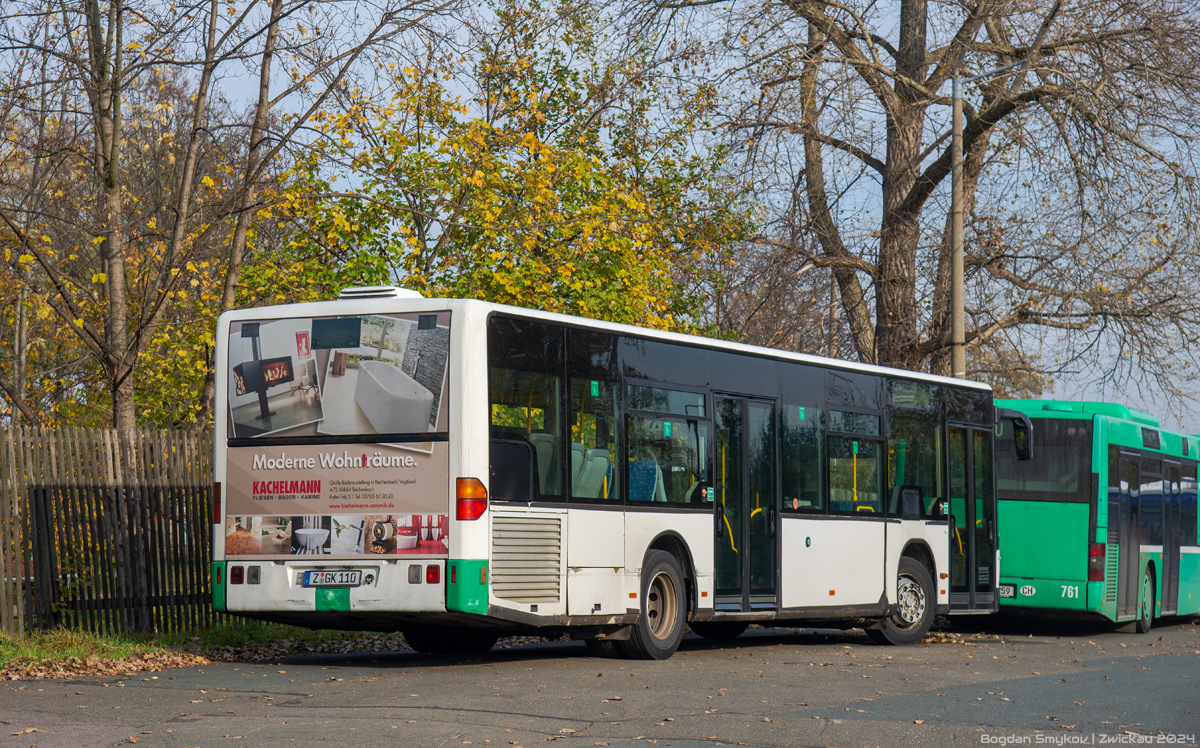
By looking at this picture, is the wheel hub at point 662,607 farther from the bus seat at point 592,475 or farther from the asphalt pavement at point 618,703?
the bus seat at point 592,475

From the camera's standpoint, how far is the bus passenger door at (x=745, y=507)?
13914 mm

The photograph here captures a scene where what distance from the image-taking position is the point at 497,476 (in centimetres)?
1133

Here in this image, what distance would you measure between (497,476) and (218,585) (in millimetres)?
2605

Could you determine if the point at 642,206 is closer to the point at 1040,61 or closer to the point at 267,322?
the point at 1040,61

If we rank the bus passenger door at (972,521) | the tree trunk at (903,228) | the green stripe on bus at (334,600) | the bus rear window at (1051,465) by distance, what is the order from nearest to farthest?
1. the green stripe on bus at (334,600)
2. the bus passenger door at (972,521)
3. the bus rear window at (1051,465)
4. the tree trunk at (903,228)

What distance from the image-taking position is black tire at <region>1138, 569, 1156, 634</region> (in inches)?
785

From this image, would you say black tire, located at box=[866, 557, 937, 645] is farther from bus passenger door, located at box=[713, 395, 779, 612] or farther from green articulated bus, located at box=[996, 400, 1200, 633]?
bus passenger door, located at box=[713, 395, 779, 612]

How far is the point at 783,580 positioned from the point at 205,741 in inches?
308

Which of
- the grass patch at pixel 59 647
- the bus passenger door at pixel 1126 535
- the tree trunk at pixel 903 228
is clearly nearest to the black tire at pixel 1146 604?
the bus passenger door at pixel 1126 535

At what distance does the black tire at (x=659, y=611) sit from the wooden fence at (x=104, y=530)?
4.50 meters

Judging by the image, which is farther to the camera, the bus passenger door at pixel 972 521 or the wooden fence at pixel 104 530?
the bus passenger door at pixel 972 521

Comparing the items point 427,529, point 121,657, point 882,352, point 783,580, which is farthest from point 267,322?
point 882,352

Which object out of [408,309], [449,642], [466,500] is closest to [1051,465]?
[449,642]

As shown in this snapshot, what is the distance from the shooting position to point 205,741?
789cm
